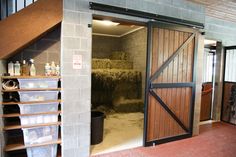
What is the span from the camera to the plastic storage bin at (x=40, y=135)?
239cm

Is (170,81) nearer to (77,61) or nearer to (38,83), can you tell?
(77,61)

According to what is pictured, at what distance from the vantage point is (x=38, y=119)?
2430 mm

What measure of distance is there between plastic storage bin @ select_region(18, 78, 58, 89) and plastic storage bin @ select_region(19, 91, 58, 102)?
83 mm

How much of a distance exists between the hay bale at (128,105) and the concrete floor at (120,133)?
0.41 metres

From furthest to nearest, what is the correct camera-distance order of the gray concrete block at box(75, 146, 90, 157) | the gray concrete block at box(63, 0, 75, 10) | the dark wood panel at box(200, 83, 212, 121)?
the dark wood panel at box(200, 83, 212, 121) → the gray concrete block at box(75, 146, 90, 157) → the gray concrete block at box(63, 0, 75, 10)

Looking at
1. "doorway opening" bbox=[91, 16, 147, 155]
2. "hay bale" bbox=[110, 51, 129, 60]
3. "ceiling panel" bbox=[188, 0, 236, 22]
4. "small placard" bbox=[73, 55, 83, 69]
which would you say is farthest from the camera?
"hay bale" bbox=[110, 51, 129, 60]

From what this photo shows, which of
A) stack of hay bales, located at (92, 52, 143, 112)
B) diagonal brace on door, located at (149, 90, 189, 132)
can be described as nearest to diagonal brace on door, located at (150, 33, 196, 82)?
diagonal brace on door, located at (149, 90, 189, 132)

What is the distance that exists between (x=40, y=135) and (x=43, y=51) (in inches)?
50.3

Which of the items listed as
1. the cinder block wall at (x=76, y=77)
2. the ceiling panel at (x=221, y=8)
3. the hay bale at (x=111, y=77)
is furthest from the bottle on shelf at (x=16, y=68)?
the ceiling panel at (x=221, y=8)

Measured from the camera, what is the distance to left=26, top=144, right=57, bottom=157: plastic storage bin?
2473mm

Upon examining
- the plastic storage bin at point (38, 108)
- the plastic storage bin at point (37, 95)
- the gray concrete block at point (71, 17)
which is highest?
the gray concrete block at point (71, 17)

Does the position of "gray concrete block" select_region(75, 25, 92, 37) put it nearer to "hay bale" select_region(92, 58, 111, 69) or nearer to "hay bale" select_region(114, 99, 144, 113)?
"hay bale" select_region(92, 58, 111, 69)

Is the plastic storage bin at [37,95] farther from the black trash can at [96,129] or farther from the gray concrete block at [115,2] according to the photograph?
the gray concrete block at [115,2]

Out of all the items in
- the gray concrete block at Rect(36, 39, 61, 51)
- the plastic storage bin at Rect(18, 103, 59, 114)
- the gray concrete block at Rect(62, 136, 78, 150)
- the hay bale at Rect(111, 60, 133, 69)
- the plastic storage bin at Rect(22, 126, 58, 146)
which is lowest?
the gray concrete block at Rect(62, 136, 78, 150)
